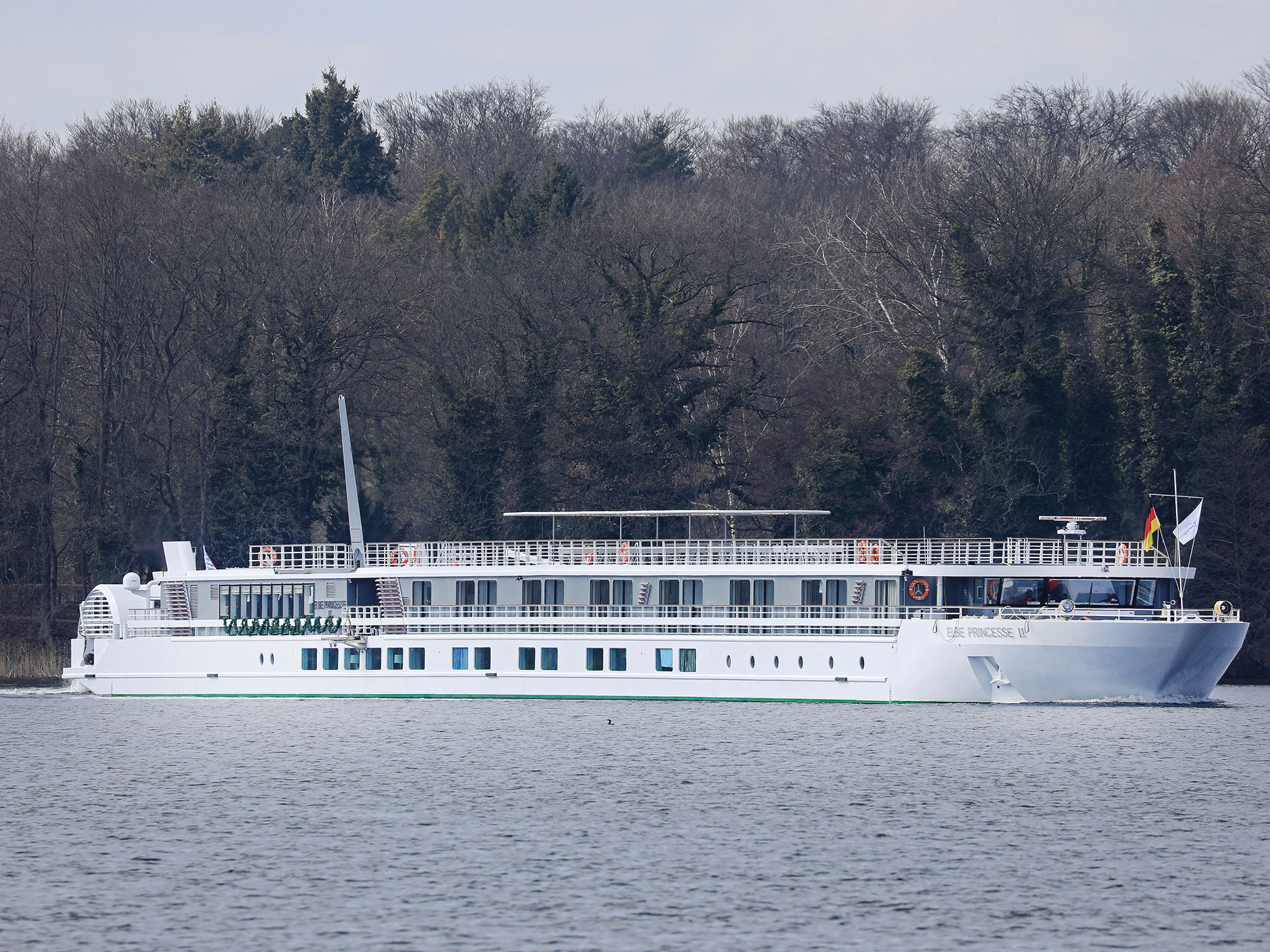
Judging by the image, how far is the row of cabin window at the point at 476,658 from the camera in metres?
57.1

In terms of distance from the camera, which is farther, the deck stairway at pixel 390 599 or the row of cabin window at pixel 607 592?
the deck stairway at pixel 390 599

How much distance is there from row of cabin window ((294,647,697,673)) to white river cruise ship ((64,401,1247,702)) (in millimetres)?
66

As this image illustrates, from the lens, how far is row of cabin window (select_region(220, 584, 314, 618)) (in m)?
60.6

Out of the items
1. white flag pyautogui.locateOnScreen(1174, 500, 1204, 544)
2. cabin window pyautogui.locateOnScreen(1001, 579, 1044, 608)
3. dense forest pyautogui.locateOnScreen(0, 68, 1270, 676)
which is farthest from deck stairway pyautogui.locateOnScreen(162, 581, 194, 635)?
white flag pyautogui.locateOnScreen(1174, 500, 1204, 544)

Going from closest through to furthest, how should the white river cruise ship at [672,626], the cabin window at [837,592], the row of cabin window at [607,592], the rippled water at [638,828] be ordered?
1. the rippled water at [638,828]
2. the white river cruise ship at [672,626]
3. the cabin window at [837,592]
4. the row of cabin window at [607,592]

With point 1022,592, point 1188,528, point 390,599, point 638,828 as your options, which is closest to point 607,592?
point 390,599

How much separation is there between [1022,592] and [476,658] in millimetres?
17777

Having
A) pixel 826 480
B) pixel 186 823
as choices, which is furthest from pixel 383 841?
pixel 826 480

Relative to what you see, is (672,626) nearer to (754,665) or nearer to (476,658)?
(754,665)

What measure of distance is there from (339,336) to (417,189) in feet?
134

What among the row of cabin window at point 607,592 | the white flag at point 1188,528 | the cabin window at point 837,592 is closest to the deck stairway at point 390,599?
the row of cabin window at point 607,592

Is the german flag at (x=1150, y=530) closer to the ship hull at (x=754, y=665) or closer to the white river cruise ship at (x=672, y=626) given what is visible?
the white river cruise ship at (x=672, y=626)

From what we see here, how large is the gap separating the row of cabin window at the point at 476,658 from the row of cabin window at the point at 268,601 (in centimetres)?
188

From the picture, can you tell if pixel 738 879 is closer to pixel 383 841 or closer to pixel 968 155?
pixel 383 841
